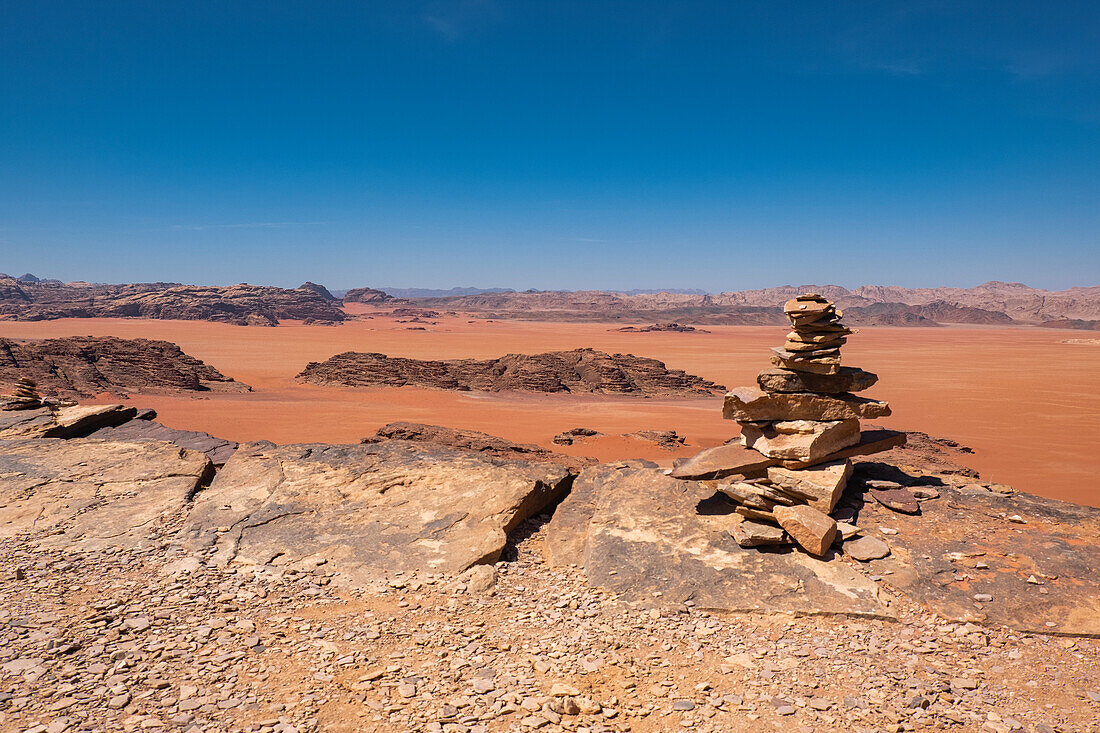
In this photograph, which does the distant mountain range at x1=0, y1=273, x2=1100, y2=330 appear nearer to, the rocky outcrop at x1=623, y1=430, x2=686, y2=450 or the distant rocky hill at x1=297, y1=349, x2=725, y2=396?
the distant rocky hill at x1=297, y1=349, x2=725, y2=396

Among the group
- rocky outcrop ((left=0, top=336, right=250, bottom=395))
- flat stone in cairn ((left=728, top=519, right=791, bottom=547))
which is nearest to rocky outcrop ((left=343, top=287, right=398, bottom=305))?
rocky outcrop ((left=0, top=336, right=250, bottom=395))

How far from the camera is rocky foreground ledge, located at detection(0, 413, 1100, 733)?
13.9 feet

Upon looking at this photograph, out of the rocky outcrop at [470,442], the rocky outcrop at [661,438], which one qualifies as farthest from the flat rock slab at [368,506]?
the rocky outcrop at [661,438]

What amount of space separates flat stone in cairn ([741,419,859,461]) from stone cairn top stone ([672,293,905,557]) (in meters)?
0.01

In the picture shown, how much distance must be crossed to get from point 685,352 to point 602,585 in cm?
4770

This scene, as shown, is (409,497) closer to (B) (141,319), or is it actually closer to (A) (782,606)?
(A) (782,606)

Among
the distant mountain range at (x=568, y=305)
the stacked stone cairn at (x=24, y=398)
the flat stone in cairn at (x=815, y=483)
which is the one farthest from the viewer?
the distant mountain range at (x=568, y=305)

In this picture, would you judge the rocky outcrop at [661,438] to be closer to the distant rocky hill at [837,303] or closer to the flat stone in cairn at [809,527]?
the flat stone in cairn at [809,527]

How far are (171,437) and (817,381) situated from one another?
11.0 m

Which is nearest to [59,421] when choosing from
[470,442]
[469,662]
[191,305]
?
[470,442]

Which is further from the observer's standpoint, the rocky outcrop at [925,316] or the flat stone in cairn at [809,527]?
the rocky outcrop at [925,316]

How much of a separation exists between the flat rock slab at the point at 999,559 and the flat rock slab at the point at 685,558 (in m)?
0.61

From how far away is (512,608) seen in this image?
5.70 m

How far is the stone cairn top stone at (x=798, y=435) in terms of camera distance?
654cm
